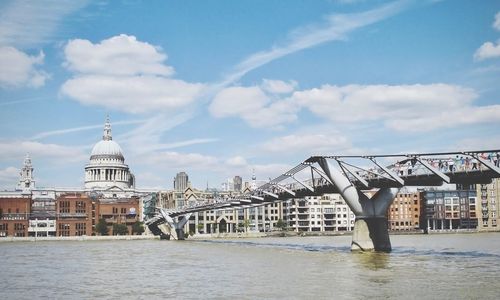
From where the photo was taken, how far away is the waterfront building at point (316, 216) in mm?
185375

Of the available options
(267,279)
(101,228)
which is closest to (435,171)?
(267,279)

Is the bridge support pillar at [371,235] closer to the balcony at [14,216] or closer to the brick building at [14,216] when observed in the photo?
the brick building at [14,216]

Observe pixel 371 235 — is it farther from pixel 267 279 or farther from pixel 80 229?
pixel 80 229

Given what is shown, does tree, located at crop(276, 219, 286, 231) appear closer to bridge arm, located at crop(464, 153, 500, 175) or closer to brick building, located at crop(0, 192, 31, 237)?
brick building, located at crop(0, 192, 31, 237)

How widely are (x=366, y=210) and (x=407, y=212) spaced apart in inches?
5177

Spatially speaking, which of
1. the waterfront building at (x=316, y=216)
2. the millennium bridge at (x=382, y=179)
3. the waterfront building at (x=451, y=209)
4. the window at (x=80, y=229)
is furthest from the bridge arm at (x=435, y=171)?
the waterfront building at (x=451, y=209)

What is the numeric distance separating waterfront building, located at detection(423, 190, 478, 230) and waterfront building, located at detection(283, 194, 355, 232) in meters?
21.4

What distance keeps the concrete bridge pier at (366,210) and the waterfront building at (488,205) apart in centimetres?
13130

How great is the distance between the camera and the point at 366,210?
207 feet

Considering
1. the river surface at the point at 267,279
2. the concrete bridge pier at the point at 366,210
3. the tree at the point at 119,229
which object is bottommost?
the river surface at the point at 267,279

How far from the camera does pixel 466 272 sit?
1684 inches

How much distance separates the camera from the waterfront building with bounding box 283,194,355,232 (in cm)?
18538

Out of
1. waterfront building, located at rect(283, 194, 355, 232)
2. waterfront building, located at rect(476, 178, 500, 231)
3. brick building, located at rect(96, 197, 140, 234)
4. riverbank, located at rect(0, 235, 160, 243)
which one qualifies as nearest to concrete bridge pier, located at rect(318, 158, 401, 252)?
riverbank, located at rect(0, 235, 160, 243)

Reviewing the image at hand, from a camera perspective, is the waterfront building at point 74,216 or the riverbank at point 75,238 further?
the waterfront building at point 74,216
